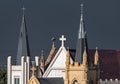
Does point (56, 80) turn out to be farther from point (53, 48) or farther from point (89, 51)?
point (53, 48)

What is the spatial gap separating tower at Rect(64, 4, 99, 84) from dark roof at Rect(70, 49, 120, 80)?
1.66 metres

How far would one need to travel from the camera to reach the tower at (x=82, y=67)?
2753 inches

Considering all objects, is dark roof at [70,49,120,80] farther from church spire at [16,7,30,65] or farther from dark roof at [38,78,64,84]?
church spire at [16,7,30,65]

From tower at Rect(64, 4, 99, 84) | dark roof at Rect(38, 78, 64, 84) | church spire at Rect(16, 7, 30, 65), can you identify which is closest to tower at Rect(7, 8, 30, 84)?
church spire at Rect(16, 7, 30, 65)

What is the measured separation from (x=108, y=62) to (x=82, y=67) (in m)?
4.82

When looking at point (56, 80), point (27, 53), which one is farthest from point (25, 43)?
point (56, 80)

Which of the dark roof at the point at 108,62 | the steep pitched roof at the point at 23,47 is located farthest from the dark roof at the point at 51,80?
the steep pitched roof at the point at 23,47

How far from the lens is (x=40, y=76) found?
77625mm

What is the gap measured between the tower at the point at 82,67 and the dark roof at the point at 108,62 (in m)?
1.66

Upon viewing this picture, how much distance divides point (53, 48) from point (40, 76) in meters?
4.63

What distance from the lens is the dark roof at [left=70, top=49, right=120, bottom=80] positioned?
73312 mm

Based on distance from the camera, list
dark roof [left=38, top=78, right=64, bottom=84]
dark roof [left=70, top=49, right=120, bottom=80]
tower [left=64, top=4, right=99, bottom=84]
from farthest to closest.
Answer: dark roof [left=70, top=49, right=120, bottom=80]
dark roof [left=38, top=78, right=64, bottom=84]
tower [left=64, top=4, right=99, bottom=84]

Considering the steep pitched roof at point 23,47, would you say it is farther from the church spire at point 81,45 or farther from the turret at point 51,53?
the church spire at point 81,45

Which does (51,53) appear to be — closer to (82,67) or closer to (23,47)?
(23,47)
